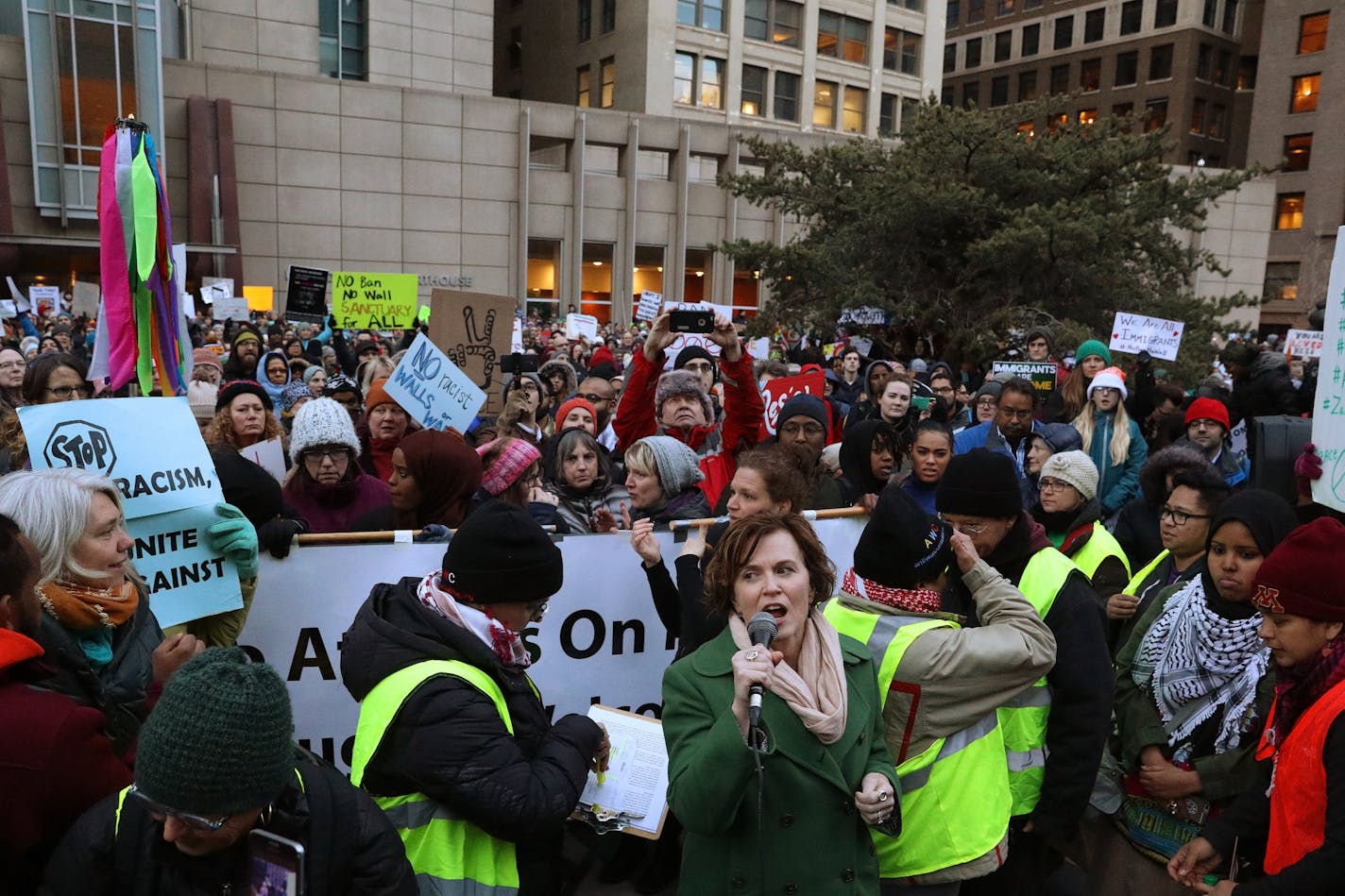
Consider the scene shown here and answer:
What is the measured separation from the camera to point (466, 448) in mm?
4426

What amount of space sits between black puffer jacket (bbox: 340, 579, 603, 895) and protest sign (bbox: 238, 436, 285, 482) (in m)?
3.03

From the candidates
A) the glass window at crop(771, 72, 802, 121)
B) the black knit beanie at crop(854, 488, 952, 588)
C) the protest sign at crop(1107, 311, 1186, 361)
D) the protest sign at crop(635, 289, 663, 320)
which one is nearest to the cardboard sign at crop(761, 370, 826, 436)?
the black knit beanie at crop(854, 488, 952, 588)

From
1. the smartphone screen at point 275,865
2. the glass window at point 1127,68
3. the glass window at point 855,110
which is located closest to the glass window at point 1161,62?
the glass window at point 1127,68

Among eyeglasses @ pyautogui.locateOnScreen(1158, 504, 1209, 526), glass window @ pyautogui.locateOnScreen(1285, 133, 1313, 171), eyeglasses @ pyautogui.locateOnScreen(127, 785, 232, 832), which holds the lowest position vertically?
eyeglasses @ pyautogui.locateOnScreen(127, 785, 232, 832)

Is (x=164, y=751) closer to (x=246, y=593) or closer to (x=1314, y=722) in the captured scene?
(x=246, y=593)

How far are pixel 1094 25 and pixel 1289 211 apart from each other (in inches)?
660

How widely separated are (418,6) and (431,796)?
122 feet

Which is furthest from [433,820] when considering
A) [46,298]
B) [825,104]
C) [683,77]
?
[825,104]

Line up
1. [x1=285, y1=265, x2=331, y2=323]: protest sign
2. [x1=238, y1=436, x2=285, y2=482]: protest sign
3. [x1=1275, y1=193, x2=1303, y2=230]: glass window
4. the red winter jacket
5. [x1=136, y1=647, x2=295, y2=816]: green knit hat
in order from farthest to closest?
[x1=1275, y1=193, x2=1303, y2=230]: glass window < [x1=285, y1=265, x2=331, y2=323]: protest sign < the red winter jacket < [x1=238, y1=436, x2=285, y2=482]: protest sign < [x1=136, y1=647, x2=295, y2=816]: green knit hat

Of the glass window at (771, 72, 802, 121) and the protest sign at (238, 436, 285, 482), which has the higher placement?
the glass window at (771, 72, 802, 121)

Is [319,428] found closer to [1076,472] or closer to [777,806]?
[777,806]

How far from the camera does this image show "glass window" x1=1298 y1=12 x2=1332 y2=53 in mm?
45469

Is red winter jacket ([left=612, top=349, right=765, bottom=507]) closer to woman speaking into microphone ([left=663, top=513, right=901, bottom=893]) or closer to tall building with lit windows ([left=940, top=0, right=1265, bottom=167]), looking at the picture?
woman speaking into microphone ([left=663, top=513, right=901, bottom=893])

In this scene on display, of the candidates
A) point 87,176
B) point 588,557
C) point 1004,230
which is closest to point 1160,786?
point 588,557
